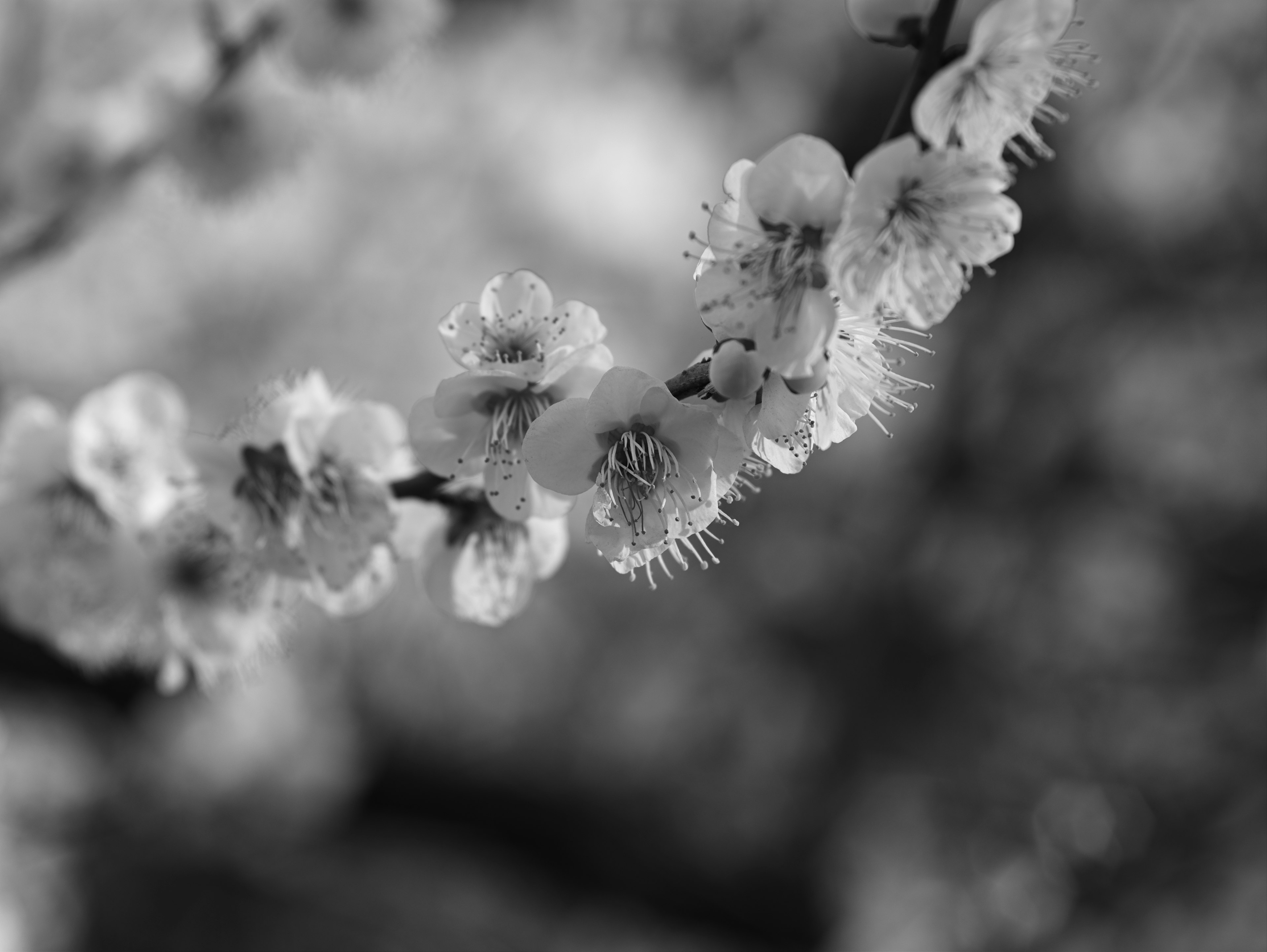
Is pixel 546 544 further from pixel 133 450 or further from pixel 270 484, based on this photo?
A: pixel 133 450

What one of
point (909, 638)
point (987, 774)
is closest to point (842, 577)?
point (909, 638)

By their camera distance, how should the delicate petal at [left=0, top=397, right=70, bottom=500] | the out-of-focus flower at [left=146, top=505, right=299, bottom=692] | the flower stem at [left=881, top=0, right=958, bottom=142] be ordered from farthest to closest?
the delicate petal at [left=0, top=397, right=70, bottom=500]
the out-of-focus flower at [left=146, top=505, right=299, bottom=692]
the flower stem at [left=881, top=0, right=958, bottom=142]

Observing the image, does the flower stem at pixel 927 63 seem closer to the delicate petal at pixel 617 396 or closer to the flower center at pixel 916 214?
the flower center at pixel 916 214

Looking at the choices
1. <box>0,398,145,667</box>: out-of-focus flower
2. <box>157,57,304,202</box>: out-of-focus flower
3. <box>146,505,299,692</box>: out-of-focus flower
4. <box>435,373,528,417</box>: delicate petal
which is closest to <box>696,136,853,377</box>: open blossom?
<box>435,373,528,417</box>: delicate petal

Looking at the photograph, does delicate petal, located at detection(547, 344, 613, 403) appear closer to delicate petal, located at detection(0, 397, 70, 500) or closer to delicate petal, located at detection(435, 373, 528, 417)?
delicate petal, located at detection(435, 373, 528, 417)

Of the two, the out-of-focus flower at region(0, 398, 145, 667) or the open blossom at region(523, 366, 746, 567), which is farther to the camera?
the out-of-focus flower at region(0, 398, 145, 667)

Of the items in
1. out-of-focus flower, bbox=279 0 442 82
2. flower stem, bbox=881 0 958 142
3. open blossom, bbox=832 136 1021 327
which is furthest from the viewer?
out-of-focus flower, bbox=279 0 442 82

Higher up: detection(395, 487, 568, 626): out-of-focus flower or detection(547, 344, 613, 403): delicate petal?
detection(547, 344, 613, 403): delicate petal

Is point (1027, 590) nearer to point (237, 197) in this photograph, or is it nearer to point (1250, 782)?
point (1250, 782)
